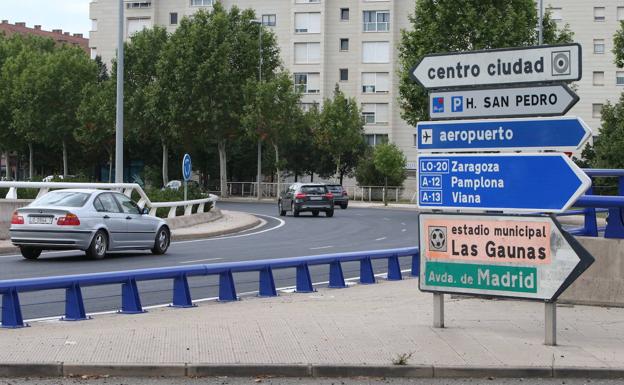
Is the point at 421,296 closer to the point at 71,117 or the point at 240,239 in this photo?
the point at 240,239

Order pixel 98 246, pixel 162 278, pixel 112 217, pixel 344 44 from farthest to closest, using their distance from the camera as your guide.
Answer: pixel 344 44, pixel 112 217, pixel 98 246, pixel 162 278

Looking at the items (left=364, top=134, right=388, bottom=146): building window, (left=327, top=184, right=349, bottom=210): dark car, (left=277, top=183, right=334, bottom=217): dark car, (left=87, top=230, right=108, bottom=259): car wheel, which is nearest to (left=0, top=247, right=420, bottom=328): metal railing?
A: (left=87, top=230, right=108, bottom=259): car wheel

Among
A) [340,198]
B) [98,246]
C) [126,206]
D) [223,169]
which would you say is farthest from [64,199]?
[223,169]

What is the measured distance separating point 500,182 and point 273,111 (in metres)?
62.5

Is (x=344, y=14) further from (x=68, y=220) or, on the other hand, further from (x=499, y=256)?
(x=499, y=256)

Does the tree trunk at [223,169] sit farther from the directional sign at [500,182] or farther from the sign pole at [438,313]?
the sign pole at [438,313]

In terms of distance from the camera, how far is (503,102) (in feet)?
34.6

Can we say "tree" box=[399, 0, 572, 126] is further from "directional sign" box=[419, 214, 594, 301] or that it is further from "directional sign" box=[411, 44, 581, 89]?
"directional sign" box=[419, 214, 594, 301]

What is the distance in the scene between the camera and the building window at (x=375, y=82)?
287ft

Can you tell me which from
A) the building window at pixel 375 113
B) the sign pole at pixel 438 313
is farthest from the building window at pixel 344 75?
the sign pole at pixel 438 313

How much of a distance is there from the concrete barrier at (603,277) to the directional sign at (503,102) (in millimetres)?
2872

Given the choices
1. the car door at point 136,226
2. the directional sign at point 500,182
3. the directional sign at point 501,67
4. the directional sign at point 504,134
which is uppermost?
the directional sign at point 501,67

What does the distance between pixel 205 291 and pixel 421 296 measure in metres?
3.20

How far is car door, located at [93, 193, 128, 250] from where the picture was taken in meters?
20.4
